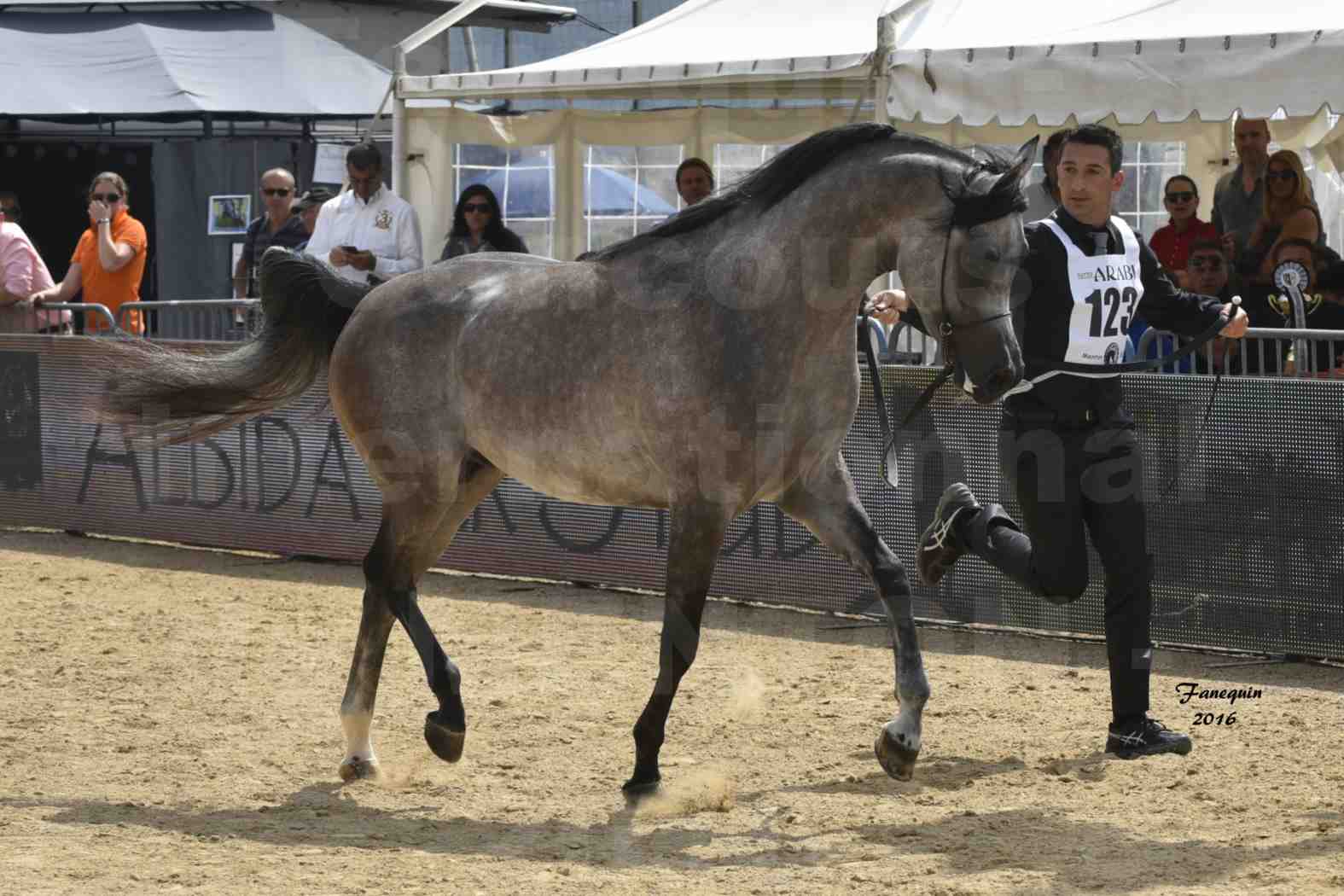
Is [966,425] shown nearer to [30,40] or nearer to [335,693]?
[335,693]

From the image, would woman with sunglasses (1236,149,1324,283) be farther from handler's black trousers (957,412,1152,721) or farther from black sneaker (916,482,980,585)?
handler's black trousers (957,412,1152,721)

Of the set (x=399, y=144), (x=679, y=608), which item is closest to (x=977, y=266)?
(x=679, y=608)

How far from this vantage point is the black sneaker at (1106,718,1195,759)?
19.5 ft

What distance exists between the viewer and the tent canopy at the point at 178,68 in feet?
56.5

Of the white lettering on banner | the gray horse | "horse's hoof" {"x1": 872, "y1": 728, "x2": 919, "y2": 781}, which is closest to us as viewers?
the gray horse

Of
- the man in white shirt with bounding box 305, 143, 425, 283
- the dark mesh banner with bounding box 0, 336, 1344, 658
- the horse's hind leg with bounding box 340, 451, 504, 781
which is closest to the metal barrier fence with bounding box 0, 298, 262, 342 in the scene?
the dark mesh banner with bounding box 0, 336, 1344, 658

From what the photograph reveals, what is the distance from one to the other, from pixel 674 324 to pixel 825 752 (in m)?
1.67

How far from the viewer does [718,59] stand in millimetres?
11094

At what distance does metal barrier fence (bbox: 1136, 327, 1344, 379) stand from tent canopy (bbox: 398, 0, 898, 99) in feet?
8.51

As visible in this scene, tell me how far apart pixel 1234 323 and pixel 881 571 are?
1369 millimetres

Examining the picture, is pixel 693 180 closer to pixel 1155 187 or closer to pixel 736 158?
pixel 736 158

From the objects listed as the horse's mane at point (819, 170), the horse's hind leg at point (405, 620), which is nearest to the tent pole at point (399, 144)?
the horse's hind leg at point (405, 620)

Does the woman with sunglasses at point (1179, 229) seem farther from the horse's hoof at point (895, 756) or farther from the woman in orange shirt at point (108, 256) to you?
the woman in orange shirt at point (108, 256)

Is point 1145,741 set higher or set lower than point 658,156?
lower
